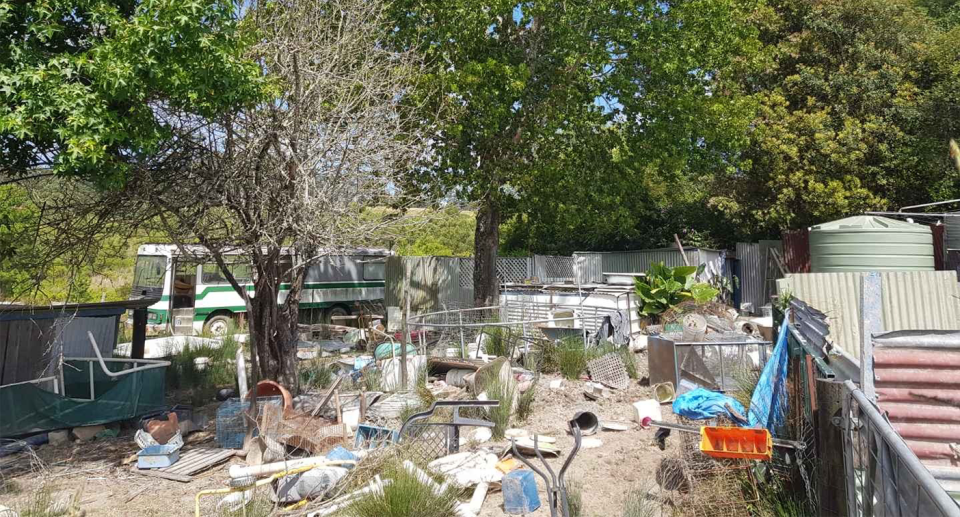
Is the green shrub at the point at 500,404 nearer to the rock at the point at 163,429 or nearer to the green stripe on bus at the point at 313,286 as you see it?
the rock at the point at 163,429

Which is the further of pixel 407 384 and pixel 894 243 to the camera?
pixel 894 243

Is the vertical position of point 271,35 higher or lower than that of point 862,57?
lower

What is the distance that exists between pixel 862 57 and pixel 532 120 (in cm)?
1258

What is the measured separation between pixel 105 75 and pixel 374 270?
15240 mm

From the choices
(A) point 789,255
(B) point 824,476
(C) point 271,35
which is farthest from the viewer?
(A) point 789,255

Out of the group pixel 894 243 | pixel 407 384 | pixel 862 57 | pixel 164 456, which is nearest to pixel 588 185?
pixel 894 243

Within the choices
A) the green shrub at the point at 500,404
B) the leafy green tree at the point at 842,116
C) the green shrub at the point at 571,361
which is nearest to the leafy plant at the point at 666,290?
A: the leafy green tree at the point at 842,116

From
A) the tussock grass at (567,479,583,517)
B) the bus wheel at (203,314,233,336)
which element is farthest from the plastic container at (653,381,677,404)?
the bus wheel at (203,314,233,336)

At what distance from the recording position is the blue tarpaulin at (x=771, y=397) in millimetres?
5086

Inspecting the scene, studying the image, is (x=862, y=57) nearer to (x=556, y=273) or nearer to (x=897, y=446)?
(x=556, y=273)

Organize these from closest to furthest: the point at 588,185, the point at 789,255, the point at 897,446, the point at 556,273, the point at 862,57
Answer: the point at 897,446
the point at 588,185
the point at 789,255
the point at 862,57
the point at 556,273

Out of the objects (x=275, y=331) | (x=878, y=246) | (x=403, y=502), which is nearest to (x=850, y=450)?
(x=403, y=502)

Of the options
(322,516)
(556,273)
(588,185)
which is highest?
(588,185)

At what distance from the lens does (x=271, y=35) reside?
→ 27.0ft
